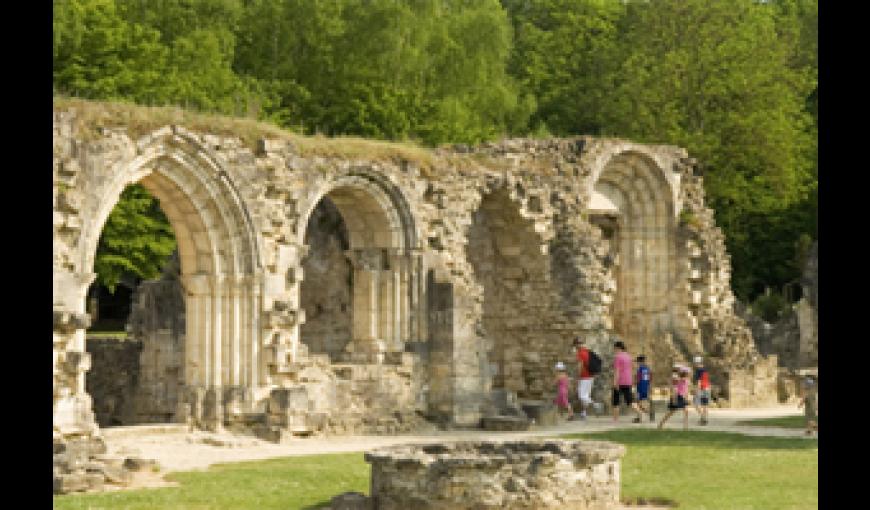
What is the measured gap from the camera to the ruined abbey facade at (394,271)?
18.3 m

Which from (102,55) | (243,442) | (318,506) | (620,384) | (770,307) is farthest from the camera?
(770,307)

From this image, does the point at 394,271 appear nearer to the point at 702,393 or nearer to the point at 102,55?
the point at 702,393

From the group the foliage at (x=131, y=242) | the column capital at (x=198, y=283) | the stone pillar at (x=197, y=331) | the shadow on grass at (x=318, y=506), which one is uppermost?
the foliage at (x=131, y=242)

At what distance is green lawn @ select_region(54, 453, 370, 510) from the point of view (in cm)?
1296

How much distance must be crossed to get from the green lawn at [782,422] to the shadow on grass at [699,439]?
1.66 metres

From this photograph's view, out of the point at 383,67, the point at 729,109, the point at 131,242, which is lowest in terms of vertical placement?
the point at 131,242

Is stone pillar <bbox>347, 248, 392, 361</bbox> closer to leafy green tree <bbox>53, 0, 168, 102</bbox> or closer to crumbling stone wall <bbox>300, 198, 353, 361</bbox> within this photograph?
crumbling stone wall <bbox>300, 198, 353, 361</bbox>

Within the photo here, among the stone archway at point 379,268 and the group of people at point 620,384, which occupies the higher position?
the stone archway at point 379,268

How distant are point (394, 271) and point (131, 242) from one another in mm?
11540

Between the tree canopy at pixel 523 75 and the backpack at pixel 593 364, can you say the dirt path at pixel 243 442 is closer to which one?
the backpack at pixel 593 364

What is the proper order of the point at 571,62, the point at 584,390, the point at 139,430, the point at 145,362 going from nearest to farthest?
the point at 139,430 → the point at 145,362 → the point at 584,390 → the point at 571,62

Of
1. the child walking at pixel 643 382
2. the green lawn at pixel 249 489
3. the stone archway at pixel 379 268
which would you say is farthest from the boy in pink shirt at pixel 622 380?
the green lawn at pixel 249 489

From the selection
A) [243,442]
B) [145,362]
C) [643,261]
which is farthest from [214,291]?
[643,261]

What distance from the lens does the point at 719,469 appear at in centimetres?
1534
